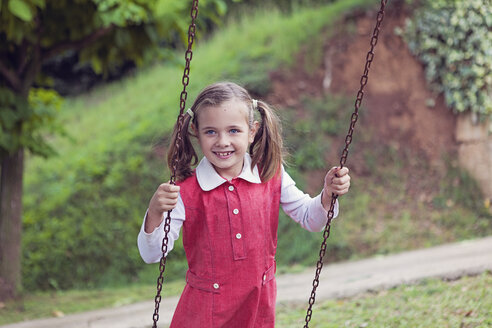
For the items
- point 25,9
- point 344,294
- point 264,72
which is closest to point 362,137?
point 264,72

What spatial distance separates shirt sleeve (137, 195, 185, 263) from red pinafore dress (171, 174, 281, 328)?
0.12 feet

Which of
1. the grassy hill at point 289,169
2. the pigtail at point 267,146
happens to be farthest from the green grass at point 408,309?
Result: the grassy hill at point 289,169

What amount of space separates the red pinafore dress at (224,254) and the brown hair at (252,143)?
11 centimetres

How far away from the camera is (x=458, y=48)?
25.3 ft

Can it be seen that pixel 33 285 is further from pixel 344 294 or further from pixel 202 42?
pixel 202 42

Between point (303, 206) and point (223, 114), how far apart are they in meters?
0.60

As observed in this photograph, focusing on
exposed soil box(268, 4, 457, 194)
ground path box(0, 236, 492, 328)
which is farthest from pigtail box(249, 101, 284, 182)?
exposed soil box(268, 4, 457, 194)

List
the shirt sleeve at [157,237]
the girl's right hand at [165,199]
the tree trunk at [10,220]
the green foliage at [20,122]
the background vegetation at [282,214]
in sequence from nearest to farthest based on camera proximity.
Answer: the girl's right hand at [165,199] < the shirt sleeve at [157,237] < the green foliage at [20,122] < the tree trunk at [10,220] < the background vegetation at [282,214]

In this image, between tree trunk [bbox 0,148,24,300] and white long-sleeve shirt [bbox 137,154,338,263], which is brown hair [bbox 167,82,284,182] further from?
tree trunk [bbox 0,148,24,300]

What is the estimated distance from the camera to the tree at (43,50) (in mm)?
4867

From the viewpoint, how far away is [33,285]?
22.6ft

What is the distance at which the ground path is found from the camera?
4.72m

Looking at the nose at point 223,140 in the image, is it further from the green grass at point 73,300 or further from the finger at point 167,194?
the green grass at point 73,300

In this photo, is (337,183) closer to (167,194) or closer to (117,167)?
(167,194)
